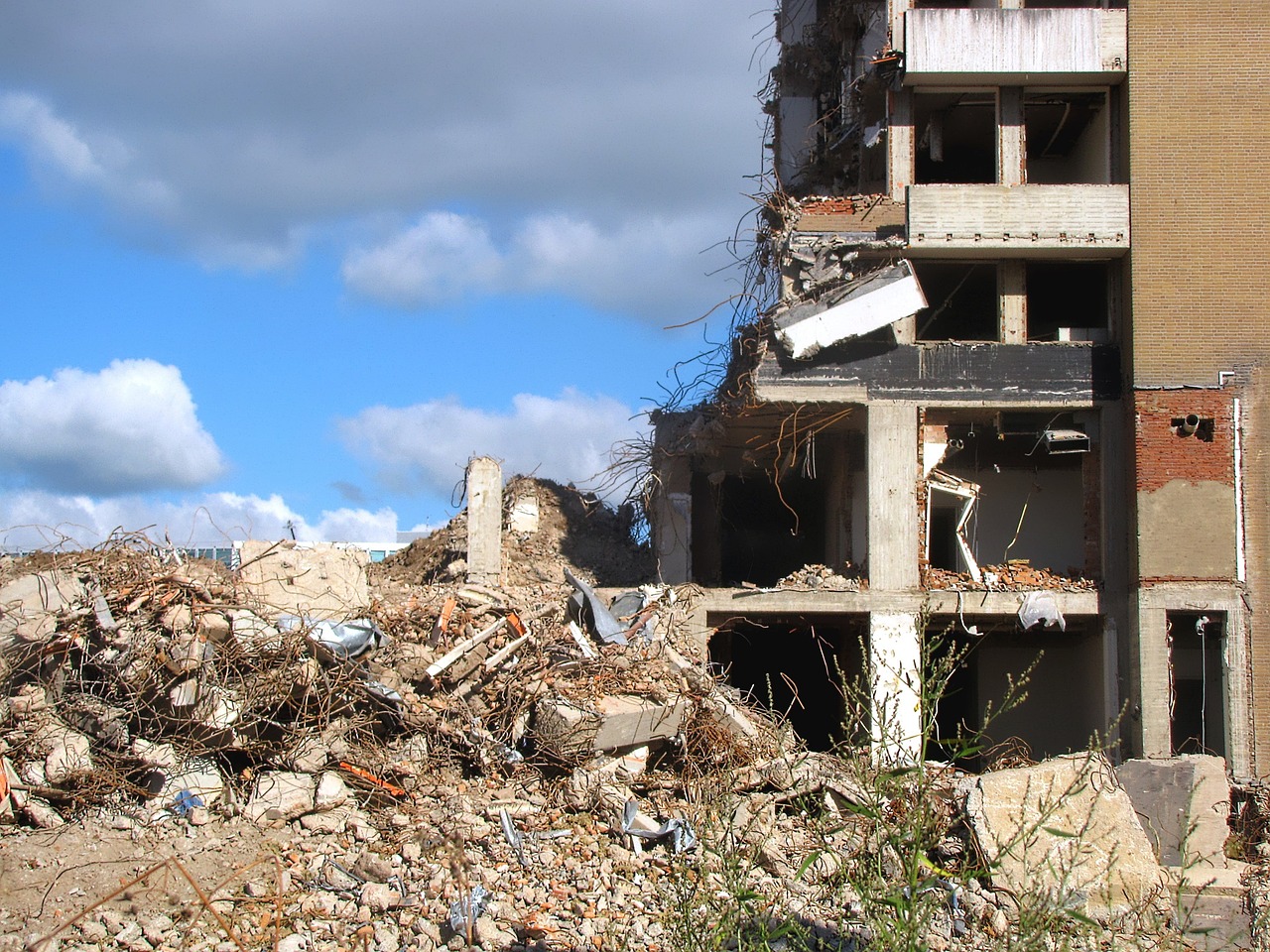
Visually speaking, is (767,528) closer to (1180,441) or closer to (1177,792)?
(1180,441)

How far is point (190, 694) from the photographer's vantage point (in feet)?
36.7

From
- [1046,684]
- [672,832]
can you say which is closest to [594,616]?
[672,832]

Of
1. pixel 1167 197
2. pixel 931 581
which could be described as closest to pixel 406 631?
pixel 931 581

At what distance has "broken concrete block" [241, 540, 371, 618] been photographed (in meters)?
12.9

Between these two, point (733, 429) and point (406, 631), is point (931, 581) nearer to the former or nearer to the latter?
point (733, 429)

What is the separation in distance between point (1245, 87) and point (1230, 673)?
8.82 metres

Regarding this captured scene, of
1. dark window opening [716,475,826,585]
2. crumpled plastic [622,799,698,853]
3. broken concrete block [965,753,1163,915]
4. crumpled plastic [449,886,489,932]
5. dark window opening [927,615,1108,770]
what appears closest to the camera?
crumpled plastic [449,886,489,932]

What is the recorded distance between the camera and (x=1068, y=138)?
67.9 feet

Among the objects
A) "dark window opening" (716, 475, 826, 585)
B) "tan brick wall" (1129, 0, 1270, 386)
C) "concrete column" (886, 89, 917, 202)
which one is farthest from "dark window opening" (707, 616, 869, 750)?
"concrete column" (886, 89, 917, 202)

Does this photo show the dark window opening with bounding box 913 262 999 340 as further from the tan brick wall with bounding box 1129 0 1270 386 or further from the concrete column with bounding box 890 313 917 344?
the tan brick wall with bounding box 1129 0 1270 386

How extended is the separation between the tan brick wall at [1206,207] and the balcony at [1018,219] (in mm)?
422

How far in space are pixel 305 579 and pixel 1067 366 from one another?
475 inches

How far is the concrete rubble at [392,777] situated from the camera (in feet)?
31.9

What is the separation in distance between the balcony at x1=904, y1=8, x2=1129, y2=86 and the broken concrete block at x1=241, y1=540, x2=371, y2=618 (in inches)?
474
